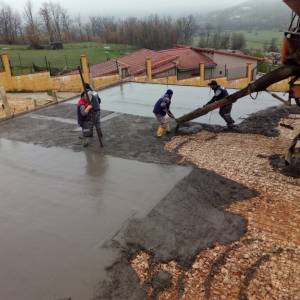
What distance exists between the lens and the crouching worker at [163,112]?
8398mm

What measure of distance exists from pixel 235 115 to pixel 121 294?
7.17m

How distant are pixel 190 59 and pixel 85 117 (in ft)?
79.4


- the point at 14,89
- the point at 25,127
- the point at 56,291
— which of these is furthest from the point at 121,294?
the point at 14,89

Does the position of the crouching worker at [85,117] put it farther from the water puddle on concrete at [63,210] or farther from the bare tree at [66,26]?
the bare tree at [66,26]

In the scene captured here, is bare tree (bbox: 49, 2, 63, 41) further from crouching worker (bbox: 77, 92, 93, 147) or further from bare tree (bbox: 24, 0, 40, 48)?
crouching worker (bbox: 77, 92, 93, 147)

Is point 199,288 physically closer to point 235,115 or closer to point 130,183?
point 130,183

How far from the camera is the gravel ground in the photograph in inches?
159

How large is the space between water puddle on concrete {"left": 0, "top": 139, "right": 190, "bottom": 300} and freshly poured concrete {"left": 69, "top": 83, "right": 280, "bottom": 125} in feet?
11.7

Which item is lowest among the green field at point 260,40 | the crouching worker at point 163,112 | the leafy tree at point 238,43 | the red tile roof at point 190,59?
the green field at point 260,40

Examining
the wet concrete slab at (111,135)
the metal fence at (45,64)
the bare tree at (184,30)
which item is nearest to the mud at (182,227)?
the wet concrete slab at (111,135)

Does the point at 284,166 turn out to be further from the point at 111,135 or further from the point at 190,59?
the point at 190,59

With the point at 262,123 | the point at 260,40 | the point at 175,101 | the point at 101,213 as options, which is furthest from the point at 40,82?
the point at 260,40

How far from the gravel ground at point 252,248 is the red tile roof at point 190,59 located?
22705mm

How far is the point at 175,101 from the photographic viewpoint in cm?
1173
